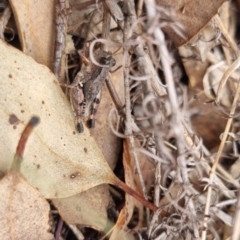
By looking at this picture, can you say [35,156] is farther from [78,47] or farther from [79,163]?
[78,47]

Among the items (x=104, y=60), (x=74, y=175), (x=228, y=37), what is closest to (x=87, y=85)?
(x=104, y=60)

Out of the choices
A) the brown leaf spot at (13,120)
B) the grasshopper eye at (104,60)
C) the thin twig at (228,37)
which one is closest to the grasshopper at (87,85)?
the grasshopper eye at (104,60)

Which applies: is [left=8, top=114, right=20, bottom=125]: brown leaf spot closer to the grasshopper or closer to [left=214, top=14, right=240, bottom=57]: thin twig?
the grasshopper

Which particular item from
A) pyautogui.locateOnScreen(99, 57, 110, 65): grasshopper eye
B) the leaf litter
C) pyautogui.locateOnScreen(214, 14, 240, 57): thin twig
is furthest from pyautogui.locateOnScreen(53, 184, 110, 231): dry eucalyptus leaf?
pyautogui.locateOnScreen(214, 14, 240, 57): thin twig

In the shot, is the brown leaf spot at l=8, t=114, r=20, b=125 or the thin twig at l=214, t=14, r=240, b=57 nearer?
the brown leaf spot at l=8, t=114, r=20, b=125

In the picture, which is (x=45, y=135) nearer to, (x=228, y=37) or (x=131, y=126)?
(x=131, y=126)

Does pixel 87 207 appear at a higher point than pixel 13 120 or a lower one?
lower
